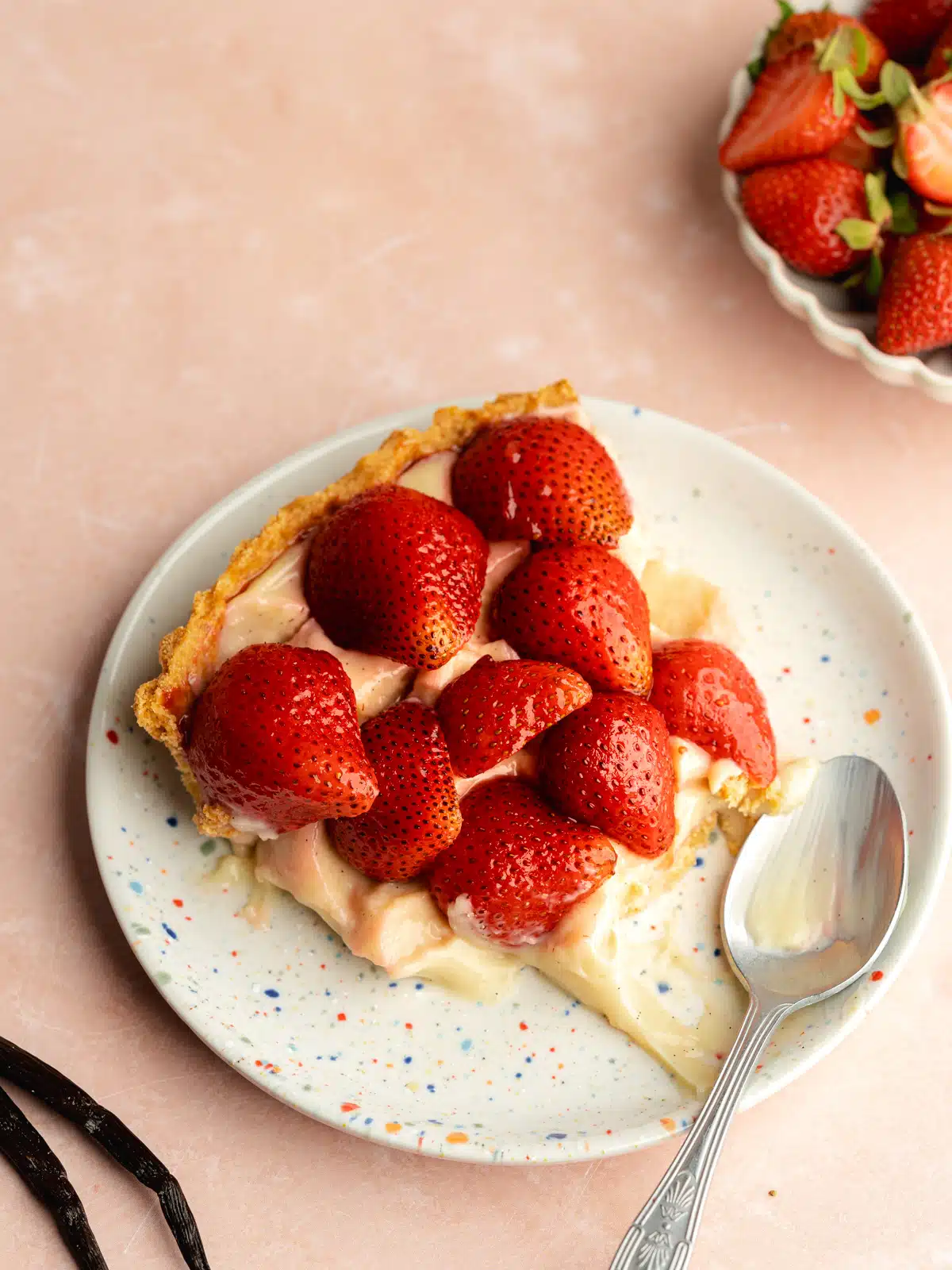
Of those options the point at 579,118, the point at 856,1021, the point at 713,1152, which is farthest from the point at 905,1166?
the point at 579,118

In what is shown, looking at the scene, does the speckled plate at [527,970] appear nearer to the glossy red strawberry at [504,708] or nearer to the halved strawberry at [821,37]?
the glossy red strawberry at [504,708]

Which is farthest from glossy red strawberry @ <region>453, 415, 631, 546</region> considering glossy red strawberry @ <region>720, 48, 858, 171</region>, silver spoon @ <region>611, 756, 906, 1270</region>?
glossy red strawberry @ <region>720, 48, 858, 171</region>

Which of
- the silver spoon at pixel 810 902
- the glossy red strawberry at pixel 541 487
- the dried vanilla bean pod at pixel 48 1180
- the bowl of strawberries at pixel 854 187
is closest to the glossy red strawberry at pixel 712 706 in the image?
the silver spoon at pixel 810 902

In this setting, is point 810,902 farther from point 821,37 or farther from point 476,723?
point 821,37

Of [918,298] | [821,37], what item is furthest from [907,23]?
[918,298]

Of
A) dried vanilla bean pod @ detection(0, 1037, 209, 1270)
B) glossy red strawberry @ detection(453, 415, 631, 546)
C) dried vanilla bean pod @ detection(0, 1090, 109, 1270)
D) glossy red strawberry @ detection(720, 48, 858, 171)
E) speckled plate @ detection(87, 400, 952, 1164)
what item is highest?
glossy red strawberry @ detection(720, 48, 858, 171)

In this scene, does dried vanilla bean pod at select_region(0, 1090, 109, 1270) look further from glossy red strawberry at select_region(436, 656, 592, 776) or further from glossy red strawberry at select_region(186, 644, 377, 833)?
glossy red strawberry at select_region(436, 656, 592, 776)

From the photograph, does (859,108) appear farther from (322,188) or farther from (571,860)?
(571,860)
